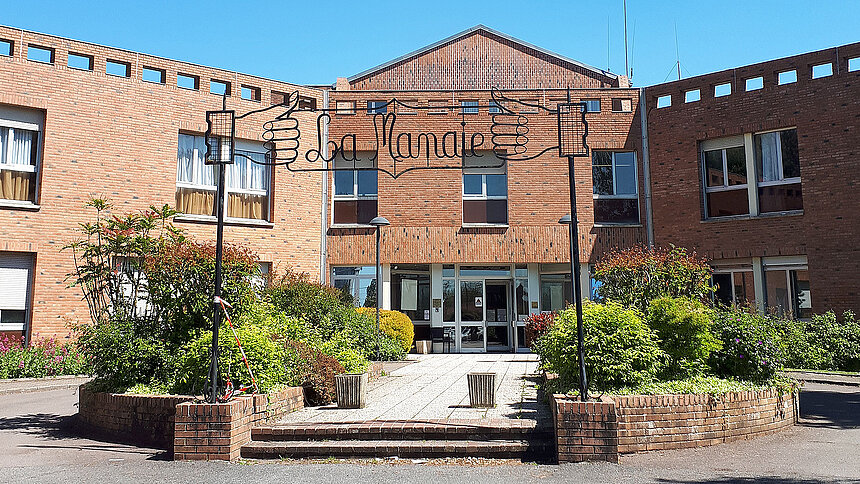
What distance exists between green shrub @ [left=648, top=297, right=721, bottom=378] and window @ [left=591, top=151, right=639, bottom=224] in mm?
12369

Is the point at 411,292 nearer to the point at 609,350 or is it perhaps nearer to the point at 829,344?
the point at 829,344

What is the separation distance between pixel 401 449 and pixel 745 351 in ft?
15.3

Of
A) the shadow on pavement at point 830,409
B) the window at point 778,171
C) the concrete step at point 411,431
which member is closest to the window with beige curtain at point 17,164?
the concrete step at point 411,431

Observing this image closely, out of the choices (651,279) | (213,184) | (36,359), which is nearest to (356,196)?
(213,184)

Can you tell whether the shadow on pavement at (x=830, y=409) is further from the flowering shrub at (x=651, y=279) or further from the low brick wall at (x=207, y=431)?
the low brick wall at (x=207, y=431)

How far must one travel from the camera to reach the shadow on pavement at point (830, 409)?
9320 mm

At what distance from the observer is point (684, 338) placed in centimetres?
888

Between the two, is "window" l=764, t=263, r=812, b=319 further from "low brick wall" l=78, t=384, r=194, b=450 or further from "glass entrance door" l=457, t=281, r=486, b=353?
"low brick wall" l=78, t=384, r=194, b=450

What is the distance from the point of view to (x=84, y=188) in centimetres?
1706

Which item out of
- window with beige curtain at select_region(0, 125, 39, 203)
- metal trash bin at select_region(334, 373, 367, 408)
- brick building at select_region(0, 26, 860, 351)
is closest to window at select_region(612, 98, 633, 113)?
brick building at select_region(0, 26, 860, 351)

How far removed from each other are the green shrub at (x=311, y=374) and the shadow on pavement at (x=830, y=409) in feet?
21.0

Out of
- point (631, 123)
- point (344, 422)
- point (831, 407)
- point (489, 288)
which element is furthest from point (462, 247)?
point (344, 422)

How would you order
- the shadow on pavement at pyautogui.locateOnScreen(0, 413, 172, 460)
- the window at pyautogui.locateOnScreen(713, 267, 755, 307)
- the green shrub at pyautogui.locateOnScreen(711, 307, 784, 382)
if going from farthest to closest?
the window at pyautogui.locateOnScreen(713, 267, 755, 307), the green shrub at pyautogui.locateOnScreen(711, 307, 784, 382), the shadow on pavement at pyautogui.locateOnScreen(0, 413, 172, 460)

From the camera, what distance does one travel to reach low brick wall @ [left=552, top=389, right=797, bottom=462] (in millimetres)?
7016
